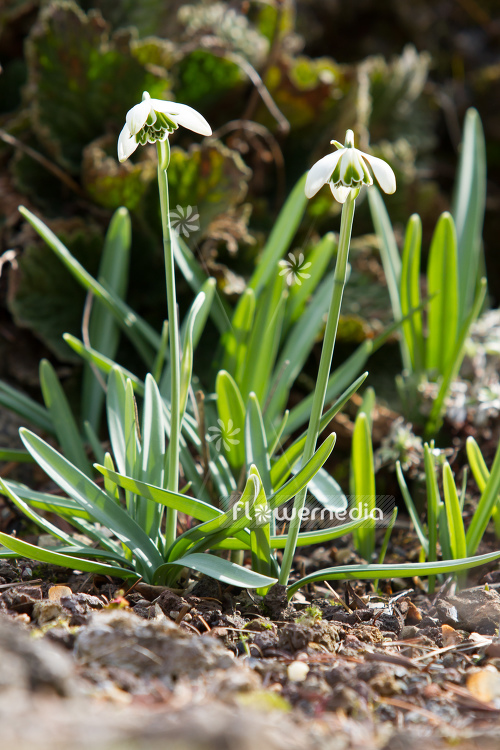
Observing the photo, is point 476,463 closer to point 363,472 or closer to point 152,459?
point 363,472

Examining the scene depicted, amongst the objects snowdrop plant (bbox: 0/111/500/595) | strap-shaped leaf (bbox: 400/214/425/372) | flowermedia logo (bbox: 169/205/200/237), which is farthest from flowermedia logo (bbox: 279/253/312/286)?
strap-shaped leaf (bbox: 400/214/425/372)

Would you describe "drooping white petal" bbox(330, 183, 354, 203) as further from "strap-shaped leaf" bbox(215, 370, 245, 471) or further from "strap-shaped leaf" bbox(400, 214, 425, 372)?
"strap-shaped leaf" bbox(400, 214, 425, 372)

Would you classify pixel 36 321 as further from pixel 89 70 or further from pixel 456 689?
pixel 456 689

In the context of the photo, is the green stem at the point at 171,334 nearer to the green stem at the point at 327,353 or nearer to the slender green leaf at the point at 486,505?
the green stem at the point at 327,353

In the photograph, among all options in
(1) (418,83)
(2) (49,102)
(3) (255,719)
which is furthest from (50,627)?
(1) (418,83)

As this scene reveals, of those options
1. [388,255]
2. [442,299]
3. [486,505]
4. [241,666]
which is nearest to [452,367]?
[442,299]

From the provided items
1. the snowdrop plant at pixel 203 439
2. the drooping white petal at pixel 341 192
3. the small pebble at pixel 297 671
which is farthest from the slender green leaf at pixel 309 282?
the small pebble at pixel 297 671
